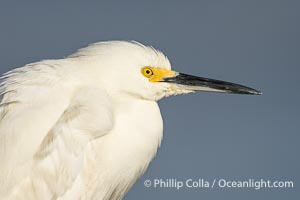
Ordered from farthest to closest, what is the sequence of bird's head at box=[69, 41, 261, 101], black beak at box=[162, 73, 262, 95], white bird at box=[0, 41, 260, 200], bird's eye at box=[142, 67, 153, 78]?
black beak at box=[162, 73, 262, 95] < bird's eye at box=[142, 67, 153, 78] < bird's head at box=[69, 41, 261, 101] < white bird at box=[0, 41, 260, 200]

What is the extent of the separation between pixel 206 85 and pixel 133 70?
3.19ft

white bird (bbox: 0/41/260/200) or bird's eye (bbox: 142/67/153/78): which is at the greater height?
bird's eye (bbox: 142/67/153/78)

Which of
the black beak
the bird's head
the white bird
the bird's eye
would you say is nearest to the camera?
the white bird

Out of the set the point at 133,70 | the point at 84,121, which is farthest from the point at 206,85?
the point at 84,121

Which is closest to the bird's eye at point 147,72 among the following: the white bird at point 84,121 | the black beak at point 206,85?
the white bird at point 84,121

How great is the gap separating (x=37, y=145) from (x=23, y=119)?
10.2 inches

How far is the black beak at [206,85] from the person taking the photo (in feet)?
24.4

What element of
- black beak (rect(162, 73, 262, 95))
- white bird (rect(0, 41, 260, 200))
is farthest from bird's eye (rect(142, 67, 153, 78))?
black beak (rect(162, 73, 262, 95))

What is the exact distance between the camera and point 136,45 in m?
7.15

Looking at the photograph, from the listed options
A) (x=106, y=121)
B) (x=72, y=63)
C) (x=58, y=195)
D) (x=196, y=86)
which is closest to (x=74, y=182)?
(x=58, y=195)

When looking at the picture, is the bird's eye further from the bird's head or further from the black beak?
the black beak

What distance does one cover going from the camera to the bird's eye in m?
7.08

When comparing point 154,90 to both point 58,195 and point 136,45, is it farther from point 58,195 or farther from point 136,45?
point 58,195

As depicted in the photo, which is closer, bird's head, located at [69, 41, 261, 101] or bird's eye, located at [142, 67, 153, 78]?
bird's head, located at [69, 41, 261, 101]
